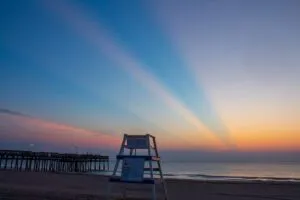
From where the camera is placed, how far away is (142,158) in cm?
779

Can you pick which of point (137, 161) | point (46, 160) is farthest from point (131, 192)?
point (46, 160)

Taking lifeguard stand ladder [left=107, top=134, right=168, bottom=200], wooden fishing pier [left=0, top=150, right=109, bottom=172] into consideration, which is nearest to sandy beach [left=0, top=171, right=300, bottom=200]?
lifeguard stand ladder [left=107, top=134, right=168, bottom=200]

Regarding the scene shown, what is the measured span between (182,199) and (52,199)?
416 cm

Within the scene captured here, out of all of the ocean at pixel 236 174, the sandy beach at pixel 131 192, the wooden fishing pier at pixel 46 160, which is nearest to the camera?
the sandy beach at pixel 131 192

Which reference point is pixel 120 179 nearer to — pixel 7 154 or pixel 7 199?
pixel 7 199

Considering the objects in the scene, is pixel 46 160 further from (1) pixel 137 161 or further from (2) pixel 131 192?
(1) pixel 137 161

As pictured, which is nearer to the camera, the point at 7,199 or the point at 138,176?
the point at 138,176

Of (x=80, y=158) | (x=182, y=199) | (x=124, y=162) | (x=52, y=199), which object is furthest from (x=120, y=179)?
(x=80, y=158)

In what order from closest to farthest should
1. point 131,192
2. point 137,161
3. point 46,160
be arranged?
point 137,161
point 131,192
point 46,160

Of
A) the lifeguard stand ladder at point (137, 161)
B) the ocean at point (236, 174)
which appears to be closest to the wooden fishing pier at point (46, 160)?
the ocean at point (236, 174)

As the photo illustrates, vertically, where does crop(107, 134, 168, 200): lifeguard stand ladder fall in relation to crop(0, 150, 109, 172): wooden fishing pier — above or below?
below

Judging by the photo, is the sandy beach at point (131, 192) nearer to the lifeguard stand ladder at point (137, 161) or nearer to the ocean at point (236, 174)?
the lifeguard stand ladder at point (137, 161)

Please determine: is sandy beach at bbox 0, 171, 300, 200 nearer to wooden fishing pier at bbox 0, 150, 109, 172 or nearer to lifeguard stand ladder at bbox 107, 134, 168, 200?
lifeguard stand ladder at bbox 107, 134, 168, 200

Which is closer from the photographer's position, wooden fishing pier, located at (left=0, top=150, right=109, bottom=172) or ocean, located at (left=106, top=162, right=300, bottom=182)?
ocean, located at (left=106, top=162, right=300, bottom=182)
